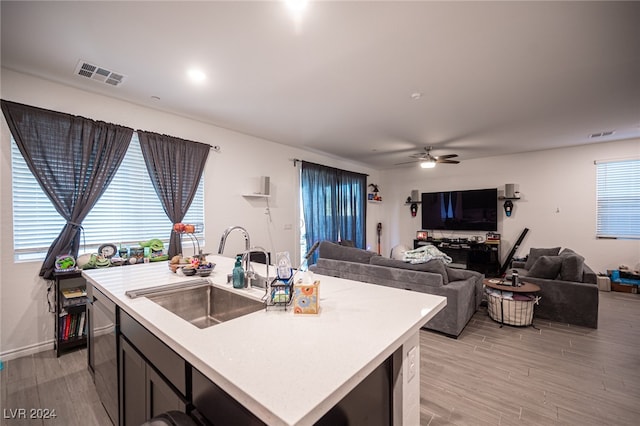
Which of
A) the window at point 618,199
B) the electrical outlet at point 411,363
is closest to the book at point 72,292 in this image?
the electrical outlet at point 411,363

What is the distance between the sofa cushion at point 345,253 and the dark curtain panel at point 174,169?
6.42 feet

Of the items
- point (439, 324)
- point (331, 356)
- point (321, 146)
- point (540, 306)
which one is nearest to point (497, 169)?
point (540, 306)

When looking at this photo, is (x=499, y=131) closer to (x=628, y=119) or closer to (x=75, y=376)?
(x=628, y=119)

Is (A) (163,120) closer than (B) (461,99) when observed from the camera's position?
No

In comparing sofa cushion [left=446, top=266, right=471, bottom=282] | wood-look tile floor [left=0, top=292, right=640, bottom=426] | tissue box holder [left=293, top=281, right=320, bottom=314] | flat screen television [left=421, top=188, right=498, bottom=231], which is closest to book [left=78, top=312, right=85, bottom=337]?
wood-look tile floor [left=0, top=292, right=640, bottom=426]

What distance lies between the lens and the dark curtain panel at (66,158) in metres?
2.53

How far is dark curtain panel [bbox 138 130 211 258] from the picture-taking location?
3.34 m

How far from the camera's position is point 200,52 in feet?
7.25

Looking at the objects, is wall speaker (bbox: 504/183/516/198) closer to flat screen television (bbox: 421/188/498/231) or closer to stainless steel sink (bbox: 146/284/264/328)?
flat screen television (bbox: 421/188/498/231)

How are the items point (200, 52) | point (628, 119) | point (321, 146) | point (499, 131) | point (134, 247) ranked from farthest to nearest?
1. point (321, 146)
2. point (499, 131)
3. point (628, 119)
4. point (134, 247)
5. point (200, 52)

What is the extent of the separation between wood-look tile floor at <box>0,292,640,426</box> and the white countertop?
1157mm

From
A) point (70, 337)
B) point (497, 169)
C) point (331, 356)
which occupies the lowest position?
point (70, 337)

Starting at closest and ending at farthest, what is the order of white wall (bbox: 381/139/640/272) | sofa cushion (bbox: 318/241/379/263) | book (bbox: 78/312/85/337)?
1. book (bbox: 78/312/85/337)
2. sofa cushion (bbox: 318/241/379/263)
3. white wall (bbox: 381/139/640/272)

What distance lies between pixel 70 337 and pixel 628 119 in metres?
7.15
